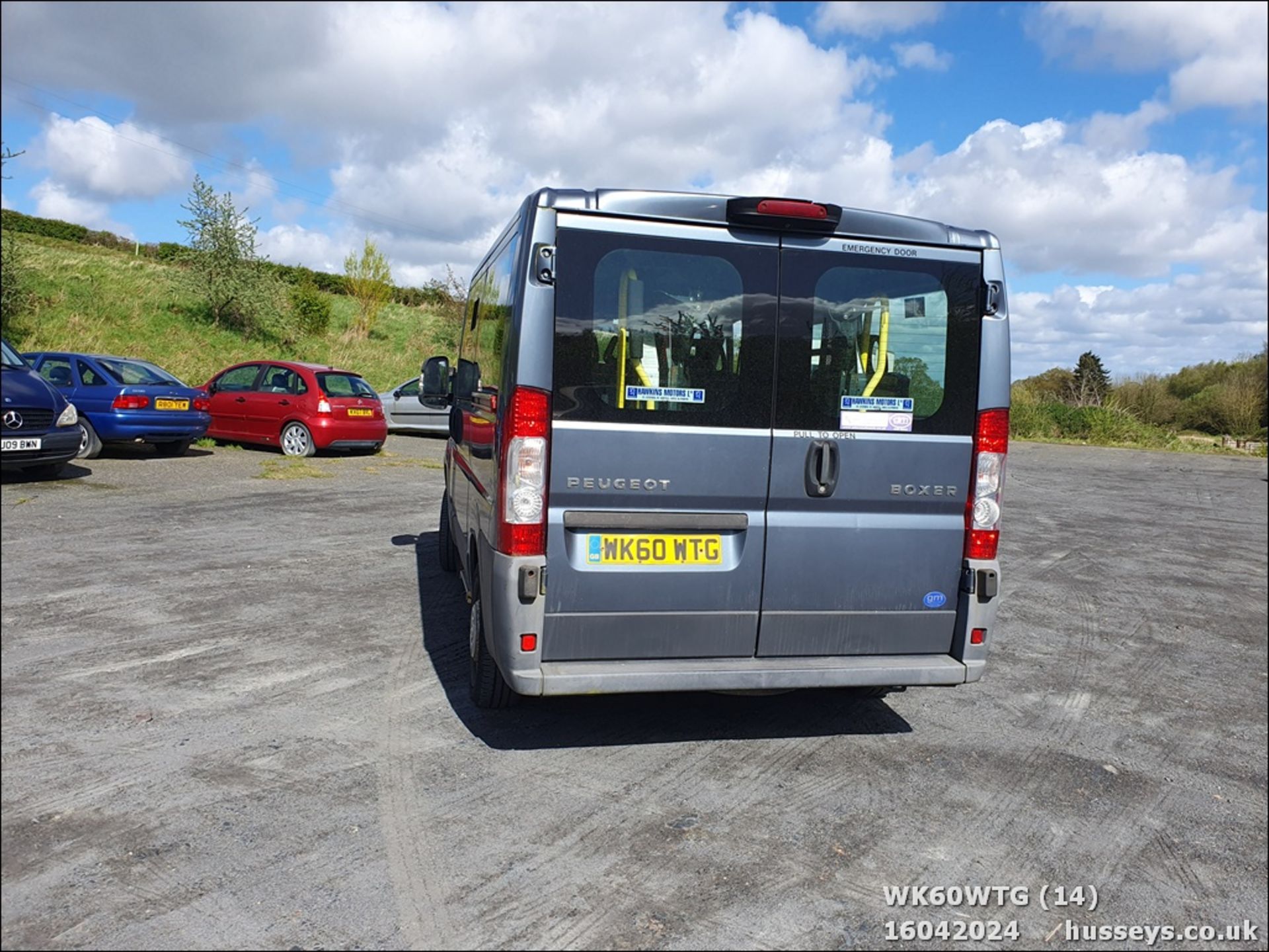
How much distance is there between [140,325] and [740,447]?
15.7m

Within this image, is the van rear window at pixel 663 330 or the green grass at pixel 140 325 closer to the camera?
the van rear window at pixel 663 330

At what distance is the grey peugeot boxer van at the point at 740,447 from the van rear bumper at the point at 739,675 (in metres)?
0.01

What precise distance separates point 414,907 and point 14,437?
6.72ft

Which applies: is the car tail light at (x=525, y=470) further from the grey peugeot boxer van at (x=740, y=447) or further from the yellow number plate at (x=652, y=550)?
the yellow number plate at (x=652, y=550)

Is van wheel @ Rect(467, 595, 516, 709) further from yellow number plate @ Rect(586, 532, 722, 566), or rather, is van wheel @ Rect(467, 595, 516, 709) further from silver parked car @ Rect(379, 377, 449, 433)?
silver parked car @ Rect(379, 377, 449, 433)

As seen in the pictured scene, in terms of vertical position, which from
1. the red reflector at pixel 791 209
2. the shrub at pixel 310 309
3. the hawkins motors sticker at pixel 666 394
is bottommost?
the hawkins motors sticker at pixel 666 394

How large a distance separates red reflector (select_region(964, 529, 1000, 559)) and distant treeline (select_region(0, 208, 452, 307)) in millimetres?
11987

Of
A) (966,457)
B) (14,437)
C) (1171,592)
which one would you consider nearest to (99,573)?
(14,437)

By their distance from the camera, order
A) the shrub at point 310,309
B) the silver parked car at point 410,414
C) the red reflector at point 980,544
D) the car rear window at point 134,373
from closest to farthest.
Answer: the red reflector at point 980,544 < the car rear window at point 134,373 < the silver parked car at point 410,414 < the shrub at point 310,309

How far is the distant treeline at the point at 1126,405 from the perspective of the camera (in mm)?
25828

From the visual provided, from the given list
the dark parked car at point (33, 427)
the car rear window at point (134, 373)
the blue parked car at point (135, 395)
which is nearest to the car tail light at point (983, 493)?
the dark parked car at point (33, 427)

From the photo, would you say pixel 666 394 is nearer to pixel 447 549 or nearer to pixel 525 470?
pixel 525 470

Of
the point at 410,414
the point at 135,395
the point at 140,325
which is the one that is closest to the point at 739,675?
the point at 135,395

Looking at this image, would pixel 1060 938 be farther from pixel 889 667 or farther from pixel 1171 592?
pixel 1171 592
